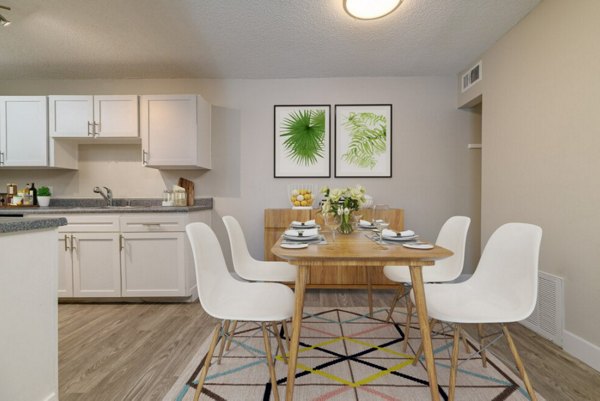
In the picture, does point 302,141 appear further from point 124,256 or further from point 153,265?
point 124,256

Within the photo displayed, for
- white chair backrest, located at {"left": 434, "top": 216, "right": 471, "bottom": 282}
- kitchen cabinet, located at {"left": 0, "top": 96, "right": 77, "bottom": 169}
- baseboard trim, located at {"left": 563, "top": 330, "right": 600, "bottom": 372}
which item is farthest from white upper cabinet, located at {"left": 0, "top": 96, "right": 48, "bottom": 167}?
baseboard trim, located at {"left": 563, "top": 330, "right": 600, "bottom": 372}

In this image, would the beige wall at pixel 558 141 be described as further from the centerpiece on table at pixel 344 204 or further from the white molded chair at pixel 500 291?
the centerpiece on table at pixel 344 204

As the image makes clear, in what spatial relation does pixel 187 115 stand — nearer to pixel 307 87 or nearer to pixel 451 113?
pixel 307 87

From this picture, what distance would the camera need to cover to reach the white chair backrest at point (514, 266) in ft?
4.82

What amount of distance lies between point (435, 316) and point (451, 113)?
3.06 metres

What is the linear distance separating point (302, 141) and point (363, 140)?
29.5 inches

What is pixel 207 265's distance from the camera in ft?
5.32

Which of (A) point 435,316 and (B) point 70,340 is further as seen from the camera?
(B) point 70,340

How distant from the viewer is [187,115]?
339 centimetres

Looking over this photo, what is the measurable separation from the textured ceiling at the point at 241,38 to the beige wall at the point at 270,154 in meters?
0.17

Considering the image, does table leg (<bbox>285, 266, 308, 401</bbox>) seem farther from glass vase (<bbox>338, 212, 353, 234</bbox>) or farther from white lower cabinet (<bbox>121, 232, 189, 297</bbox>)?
white lower cabinet (<bbox>121, 232, 189, 297</bbox>)

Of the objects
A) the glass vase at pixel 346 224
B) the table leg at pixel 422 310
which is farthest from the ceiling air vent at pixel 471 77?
the table leg at pixel 422 310

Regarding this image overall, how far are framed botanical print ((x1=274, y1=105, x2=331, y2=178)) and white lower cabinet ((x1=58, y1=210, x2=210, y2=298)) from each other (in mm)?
1389

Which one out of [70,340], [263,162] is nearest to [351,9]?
[263,162]
